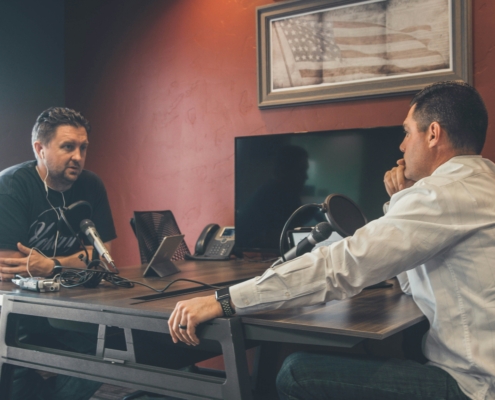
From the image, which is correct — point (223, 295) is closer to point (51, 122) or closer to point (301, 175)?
point (301, 175)

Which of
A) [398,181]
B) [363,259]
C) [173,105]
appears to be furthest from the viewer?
[173,105]

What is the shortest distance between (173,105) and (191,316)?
206cm

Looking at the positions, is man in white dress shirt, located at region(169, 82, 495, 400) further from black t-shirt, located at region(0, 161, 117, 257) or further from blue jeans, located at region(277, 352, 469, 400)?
black t-shirt, located at region(0, 161, 117, 257)

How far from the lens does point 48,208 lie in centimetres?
249

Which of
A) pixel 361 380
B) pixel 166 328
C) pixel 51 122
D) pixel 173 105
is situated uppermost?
pixel 173 105

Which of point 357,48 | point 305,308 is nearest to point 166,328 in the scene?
point 305,308

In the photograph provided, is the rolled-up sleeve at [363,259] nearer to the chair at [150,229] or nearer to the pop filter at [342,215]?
the pop filter at [342,215]

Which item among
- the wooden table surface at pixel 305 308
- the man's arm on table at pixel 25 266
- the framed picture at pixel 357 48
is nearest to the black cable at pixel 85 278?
the wooden table surface at pixel 305 308

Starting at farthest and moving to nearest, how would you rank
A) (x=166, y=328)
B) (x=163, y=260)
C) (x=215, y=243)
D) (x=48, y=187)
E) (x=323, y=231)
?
(x=215, y=243), (x=48, y=187), (x=163, y=260), (x=323, y=231), (x=166, y=328)

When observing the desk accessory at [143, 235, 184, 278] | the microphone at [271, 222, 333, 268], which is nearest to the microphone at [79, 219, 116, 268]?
the desk accessory at [143, 235, 184, 278]

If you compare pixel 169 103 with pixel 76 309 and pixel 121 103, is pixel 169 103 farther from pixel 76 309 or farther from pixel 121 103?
pixel 76 309

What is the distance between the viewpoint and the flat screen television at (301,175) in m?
2.39

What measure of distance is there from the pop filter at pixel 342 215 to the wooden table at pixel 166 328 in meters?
0.21

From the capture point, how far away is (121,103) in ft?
11.2
